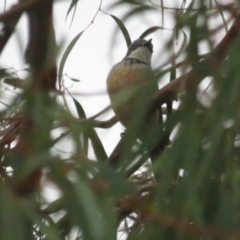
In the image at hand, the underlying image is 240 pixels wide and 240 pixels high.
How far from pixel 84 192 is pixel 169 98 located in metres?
0.32

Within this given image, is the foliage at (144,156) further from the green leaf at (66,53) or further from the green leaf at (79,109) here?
the green leaf at (79,109)

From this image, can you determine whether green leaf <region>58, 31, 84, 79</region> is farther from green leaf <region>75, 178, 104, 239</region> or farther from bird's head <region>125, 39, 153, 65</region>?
bird's head <region>125, 39, 153, 65</region>

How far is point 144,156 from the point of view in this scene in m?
0.83

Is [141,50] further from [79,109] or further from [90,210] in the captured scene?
[90,210]

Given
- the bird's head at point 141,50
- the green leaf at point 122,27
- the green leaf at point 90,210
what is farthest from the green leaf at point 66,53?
the bird's head at point 141,50

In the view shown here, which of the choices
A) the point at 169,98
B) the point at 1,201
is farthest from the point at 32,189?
the point at 169,98

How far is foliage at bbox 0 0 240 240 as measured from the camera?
741 millimetres

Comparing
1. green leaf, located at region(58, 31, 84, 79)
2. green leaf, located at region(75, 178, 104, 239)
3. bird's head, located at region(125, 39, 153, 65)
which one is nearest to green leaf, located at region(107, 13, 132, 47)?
green leaf, located at region(58, 31, 84, 79)

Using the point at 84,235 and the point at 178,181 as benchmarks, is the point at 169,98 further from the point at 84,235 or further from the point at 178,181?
the point at 84,235

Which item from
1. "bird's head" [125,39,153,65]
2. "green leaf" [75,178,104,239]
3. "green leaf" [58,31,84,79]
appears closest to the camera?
"green leaf" [75,178,104,239]

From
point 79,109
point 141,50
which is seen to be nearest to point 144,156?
point 79,109

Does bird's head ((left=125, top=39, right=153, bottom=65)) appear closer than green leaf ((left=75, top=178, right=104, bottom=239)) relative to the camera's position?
No

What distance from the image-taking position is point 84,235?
0.74 m

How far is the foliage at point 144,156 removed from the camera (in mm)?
741
